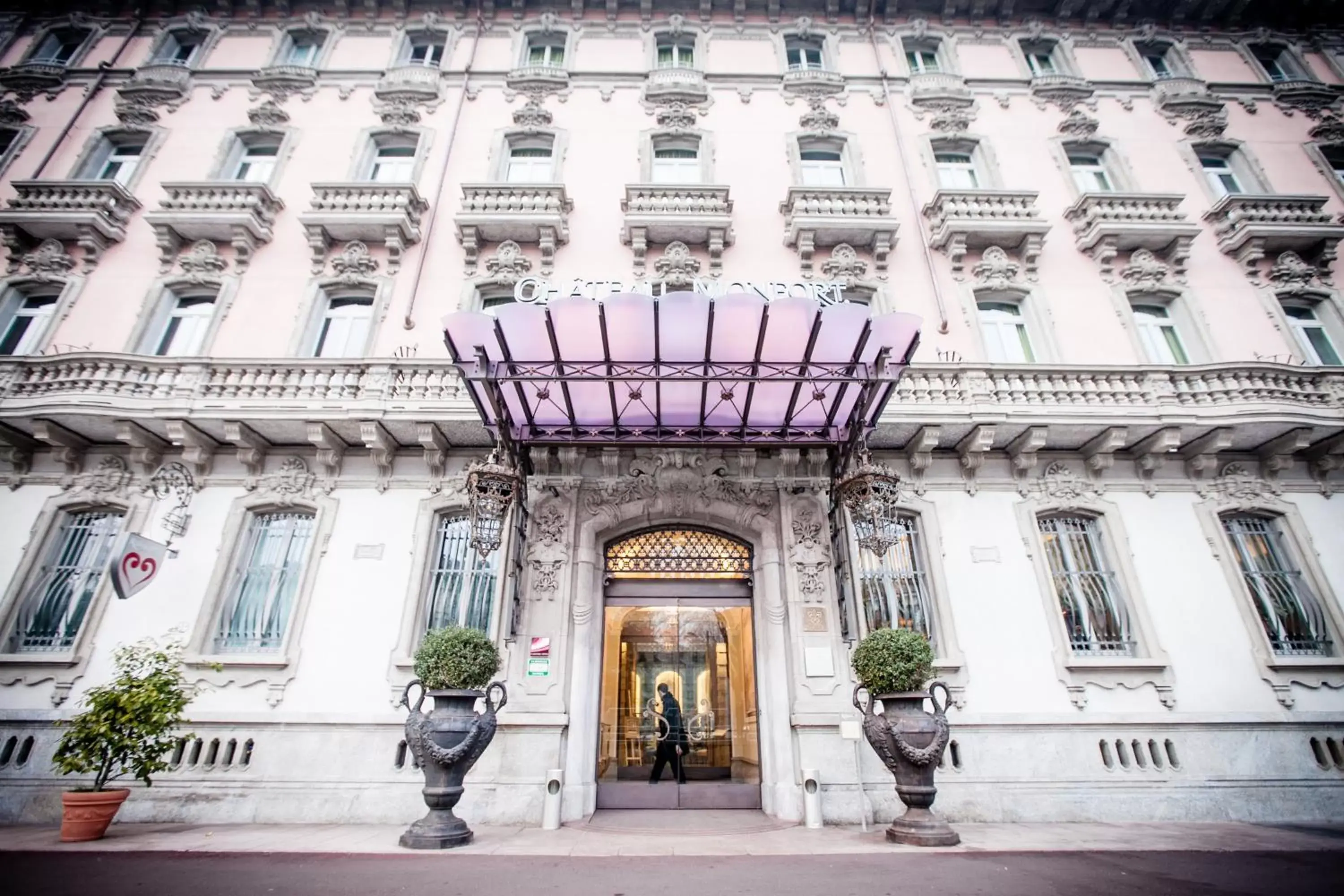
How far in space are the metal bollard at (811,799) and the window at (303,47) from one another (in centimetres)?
2017

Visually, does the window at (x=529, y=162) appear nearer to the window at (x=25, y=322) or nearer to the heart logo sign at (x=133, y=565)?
the window at (x=25, y=322)

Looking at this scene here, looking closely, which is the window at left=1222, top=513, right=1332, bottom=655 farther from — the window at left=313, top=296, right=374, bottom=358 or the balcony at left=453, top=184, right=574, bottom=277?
the window at left=313, top=296, right=374, bottom=358

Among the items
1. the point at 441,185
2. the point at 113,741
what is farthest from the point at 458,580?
the point at 441,185

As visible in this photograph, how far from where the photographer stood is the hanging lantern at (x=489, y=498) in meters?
8.25

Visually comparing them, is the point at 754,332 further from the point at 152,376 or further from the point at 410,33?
the point at 410,33

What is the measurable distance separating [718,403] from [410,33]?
1512 cm

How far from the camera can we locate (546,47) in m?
15.9

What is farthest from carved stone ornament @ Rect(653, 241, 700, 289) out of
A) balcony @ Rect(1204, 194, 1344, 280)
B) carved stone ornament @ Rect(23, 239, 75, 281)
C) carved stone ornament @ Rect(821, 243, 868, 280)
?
carved stone ornament @ Rect(23, 239, 75, 281)

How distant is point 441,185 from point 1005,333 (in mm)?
12459

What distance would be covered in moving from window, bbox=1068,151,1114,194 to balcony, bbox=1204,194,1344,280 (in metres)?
2.19

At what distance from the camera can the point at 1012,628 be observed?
926 centimetres

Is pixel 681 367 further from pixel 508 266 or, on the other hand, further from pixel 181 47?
pixel 181 47

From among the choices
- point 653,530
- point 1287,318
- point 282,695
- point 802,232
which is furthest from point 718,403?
point 1287,318

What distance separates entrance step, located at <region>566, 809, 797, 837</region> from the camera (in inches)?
295
